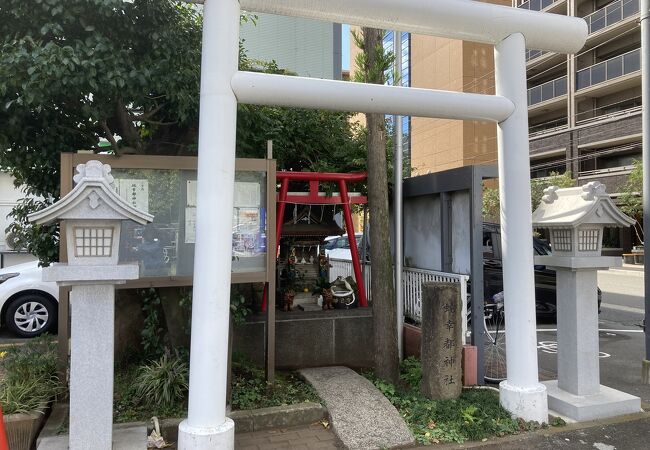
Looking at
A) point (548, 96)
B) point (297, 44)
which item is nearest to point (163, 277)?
point (297, 44)

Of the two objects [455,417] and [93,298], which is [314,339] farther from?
[93,298]

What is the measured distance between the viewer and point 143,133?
609 cm

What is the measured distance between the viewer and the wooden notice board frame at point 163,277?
15.1 feet

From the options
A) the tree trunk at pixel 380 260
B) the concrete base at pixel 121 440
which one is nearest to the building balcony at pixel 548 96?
the tree trunk at pixel 380 260

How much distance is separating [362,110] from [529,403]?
10.3 feet

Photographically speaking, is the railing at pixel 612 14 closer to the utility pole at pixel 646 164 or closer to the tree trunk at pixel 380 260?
the utility pole at pixel 646 164

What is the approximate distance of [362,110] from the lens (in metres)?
4.42

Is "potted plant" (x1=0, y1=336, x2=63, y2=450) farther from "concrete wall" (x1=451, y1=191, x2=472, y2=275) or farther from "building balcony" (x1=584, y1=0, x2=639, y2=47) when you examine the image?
"building balcony" (x1=584, y1=0, x2=639, y2=47)

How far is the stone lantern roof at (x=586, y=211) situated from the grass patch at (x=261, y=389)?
304cm

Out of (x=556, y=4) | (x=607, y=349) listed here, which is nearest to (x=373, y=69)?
(x=607, y=349)

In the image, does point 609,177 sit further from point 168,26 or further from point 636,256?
point 168,26

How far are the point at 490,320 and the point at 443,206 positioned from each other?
2.93 metres

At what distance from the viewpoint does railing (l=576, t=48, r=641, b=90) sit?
84.4 ft

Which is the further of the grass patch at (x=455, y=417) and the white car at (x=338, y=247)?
the white car at (x=338, y=247)
